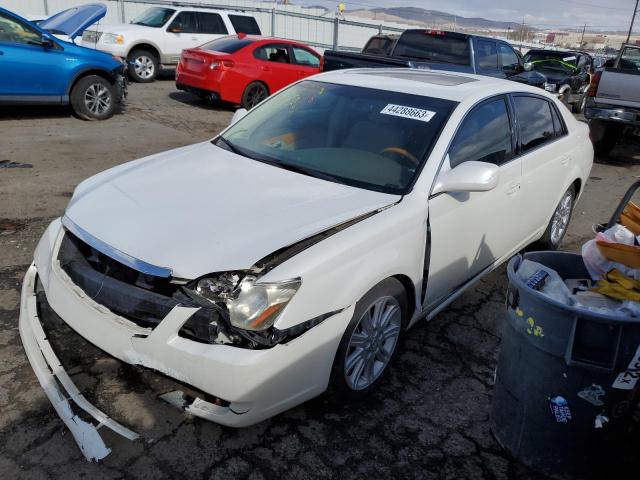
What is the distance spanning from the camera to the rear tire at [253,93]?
1070 cm

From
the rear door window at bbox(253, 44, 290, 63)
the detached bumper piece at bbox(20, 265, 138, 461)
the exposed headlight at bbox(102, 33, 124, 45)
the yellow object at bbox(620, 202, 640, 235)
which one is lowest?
the detached bumper piece at bbox(20, 265, 138, 461)

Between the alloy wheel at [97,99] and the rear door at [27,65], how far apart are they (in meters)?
0.42

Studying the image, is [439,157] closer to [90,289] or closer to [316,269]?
[316,269]

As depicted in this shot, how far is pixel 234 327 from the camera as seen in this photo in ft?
7.74

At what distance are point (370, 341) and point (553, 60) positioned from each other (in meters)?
15.0

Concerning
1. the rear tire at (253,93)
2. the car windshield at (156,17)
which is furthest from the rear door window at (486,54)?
the car windshield at (156,17)

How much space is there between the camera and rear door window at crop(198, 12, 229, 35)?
551 inches

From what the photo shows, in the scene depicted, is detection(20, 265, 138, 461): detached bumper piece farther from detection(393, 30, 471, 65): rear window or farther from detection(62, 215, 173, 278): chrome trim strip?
detection(393, 30, 471, 65): rear window

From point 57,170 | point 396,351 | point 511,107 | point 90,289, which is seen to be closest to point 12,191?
point 57,170

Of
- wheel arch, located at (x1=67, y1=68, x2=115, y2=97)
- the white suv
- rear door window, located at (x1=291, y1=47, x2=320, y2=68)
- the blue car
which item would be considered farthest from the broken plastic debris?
the white suv

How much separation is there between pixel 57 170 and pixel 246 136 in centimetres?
364

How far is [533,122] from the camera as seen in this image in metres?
4.38

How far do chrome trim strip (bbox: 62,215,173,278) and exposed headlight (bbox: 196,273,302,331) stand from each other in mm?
179

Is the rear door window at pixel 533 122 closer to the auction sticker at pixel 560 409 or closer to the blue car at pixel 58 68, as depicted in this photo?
the auction sticker at pixel 560 409
